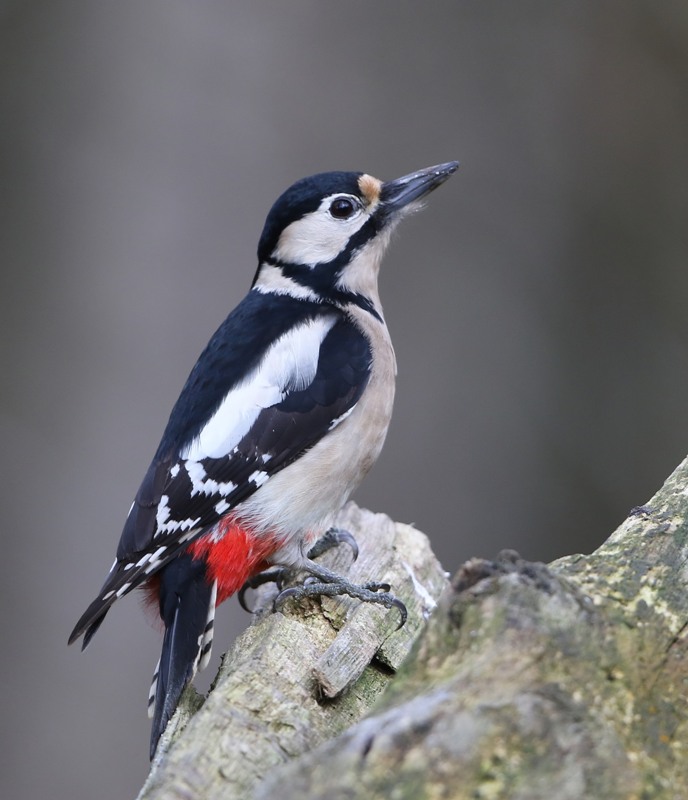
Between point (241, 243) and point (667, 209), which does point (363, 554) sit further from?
point (667, 209)

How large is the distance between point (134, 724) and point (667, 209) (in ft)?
12.8

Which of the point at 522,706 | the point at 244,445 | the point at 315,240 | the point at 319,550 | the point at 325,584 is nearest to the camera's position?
the point at 522,706

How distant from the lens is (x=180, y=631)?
2.65 meters

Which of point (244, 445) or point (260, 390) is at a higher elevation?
point (260, 390)

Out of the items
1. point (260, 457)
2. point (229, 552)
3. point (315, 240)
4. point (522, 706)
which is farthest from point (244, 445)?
point (522, 706)

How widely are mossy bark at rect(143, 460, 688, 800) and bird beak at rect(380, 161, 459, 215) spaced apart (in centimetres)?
210

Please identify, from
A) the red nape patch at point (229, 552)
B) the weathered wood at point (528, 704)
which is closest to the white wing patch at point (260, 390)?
the red nape patch at point (229, 552)

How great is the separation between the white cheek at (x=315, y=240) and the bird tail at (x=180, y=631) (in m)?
1.24

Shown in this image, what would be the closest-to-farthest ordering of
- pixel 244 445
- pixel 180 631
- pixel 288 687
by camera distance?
pixel 288 687, pixel 180 631, pixel 244 445

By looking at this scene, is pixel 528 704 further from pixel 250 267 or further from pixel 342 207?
pixel 250 267

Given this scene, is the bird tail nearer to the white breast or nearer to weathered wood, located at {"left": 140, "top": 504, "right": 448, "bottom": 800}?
weathered wood, located at {"left": 140, "top": 504, "right": 448, "bottom": 800}

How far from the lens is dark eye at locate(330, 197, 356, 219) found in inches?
142

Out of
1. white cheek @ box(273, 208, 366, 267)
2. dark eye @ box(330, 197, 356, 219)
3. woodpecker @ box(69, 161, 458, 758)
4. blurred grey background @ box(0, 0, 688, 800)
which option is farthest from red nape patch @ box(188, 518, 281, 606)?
blurred grey background @ box(0, 0, 688, 800)

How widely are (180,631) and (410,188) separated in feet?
6.07
